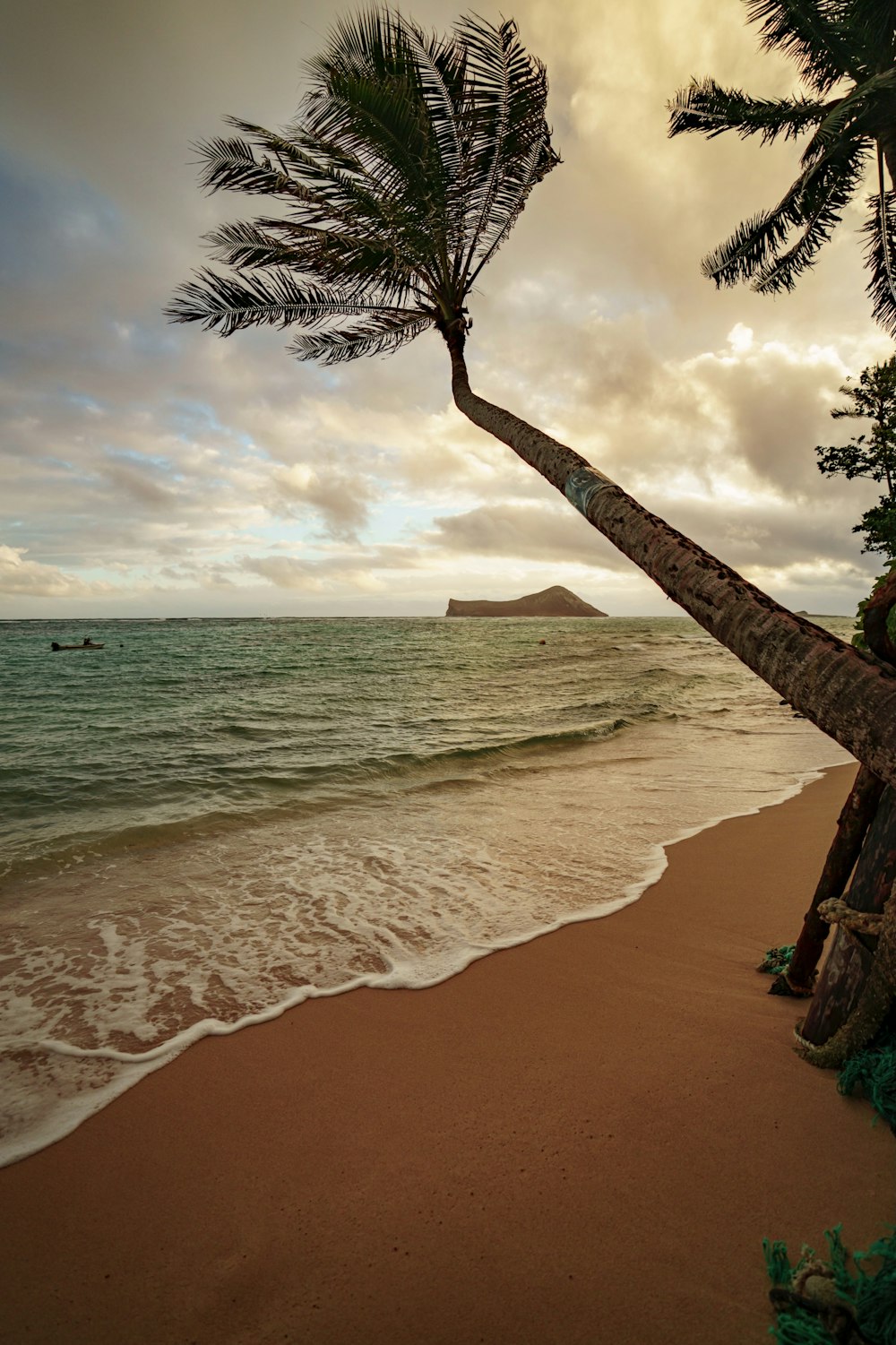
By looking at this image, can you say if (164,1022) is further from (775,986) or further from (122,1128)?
(775,986)

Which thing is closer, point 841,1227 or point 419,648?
point 841,1227

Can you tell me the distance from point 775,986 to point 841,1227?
1543 millimetres

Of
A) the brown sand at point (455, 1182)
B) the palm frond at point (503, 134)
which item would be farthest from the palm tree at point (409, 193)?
the brown sand at point (455, 1182)

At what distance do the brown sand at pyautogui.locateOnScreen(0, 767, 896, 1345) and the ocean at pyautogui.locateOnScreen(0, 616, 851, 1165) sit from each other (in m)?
0.52

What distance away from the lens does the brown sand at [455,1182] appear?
1.84 m

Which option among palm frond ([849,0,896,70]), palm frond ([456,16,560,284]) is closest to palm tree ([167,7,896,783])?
palm frond ([456,16,560,284])

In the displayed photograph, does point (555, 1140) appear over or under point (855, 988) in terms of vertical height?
under

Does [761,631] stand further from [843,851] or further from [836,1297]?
[836,1297]

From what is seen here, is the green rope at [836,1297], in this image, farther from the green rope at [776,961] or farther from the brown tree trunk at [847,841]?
the green rope at [776,961]

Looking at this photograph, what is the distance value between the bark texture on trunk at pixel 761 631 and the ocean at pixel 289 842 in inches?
113

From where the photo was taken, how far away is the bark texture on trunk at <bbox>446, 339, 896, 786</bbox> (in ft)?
6.81

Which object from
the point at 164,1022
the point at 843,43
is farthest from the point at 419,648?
the point at 164,1022

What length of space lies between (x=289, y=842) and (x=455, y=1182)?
501 cm

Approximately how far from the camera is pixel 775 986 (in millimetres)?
3357
